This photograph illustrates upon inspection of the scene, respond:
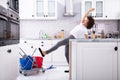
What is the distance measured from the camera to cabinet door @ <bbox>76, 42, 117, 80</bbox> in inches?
87.0

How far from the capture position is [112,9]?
5.62 meters

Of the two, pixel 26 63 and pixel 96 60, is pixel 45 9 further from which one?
pixel 96 60

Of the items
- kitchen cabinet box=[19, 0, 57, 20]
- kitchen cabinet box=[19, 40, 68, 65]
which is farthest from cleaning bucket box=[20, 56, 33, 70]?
kitchen cabinet box=[19, 0, 57, 20]

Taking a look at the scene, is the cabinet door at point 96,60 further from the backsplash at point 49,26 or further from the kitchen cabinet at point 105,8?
the backsplash at point 49,26

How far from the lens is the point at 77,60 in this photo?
2217 mm

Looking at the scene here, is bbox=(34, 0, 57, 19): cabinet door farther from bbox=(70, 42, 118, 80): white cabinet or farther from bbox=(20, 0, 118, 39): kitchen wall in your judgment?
bbox=(70, 42, 118, 80): white cabinet

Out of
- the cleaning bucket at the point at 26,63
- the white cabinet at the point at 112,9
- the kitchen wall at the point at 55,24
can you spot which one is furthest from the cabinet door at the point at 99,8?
the cleaning bucket at the point at 26,63

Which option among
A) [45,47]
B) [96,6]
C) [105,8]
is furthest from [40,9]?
[105,8]

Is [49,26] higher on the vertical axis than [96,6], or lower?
lower

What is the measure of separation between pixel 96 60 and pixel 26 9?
12.6 feet

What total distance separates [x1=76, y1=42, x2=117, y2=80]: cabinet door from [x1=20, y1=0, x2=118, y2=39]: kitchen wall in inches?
149

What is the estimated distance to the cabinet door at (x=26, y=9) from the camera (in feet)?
18.4

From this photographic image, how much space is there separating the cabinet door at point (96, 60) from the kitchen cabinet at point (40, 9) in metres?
3.47

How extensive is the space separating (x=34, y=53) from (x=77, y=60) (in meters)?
3.23
